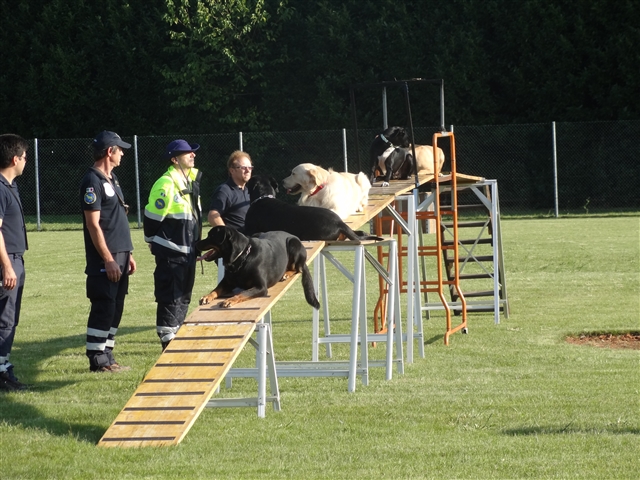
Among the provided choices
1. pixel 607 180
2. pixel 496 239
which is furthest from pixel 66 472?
pixel 607 180

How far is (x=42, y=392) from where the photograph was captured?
773cm

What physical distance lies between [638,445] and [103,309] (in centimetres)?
472

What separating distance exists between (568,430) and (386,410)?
4.36 ft

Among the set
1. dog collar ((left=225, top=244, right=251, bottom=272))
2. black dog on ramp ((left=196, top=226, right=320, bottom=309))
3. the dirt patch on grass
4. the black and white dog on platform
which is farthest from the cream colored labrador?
the dirt patch on grass

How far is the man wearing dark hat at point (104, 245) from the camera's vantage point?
8.19 m

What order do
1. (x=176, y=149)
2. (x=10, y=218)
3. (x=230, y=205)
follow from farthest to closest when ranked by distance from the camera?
(x=230, y=205)
(x=176, y=149)
(x=10, y=218)

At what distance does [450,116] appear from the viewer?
1070 inches

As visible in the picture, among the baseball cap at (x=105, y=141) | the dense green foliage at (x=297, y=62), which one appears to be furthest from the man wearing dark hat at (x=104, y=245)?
the dense green foliage at (x=297, y=62)

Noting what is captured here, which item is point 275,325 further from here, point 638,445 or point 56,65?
point 56,65

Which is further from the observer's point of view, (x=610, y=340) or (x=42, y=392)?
(x=610, y=340)

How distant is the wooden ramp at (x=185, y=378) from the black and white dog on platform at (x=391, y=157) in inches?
186

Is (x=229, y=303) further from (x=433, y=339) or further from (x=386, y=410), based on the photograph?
(x=433, y=339)

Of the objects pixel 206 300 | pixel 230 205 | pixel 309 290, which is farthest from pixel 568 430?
pixel 230 205

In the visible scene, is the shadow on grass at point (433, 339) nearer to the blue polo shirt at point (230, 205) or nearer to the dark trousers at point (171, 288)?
the blue polo shirt at point (230, 205)
